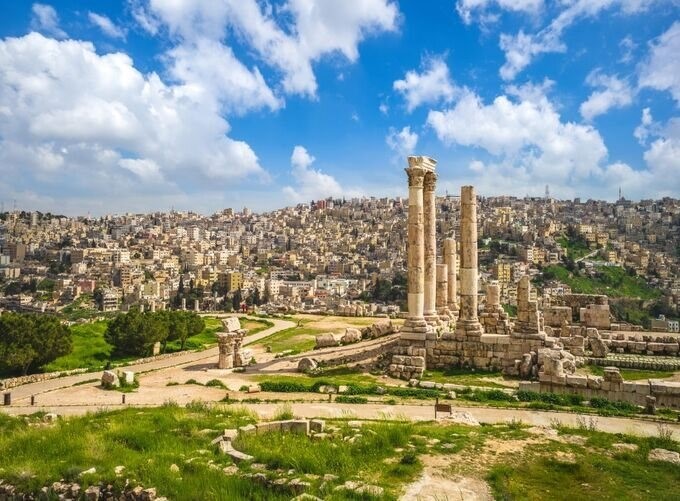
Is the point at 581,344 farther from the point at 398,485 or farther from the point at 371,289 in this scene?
the point at 371,289

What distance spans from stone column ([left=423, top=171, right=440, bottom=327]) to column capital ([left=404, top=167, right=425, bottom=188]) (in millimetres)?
1950

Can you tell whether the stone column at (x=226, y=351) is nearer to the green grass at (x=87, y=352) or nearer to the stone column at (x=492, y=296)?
the green grass at (x=87, y=352)

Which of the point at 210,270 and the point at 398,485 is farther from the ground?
the point at 210,270

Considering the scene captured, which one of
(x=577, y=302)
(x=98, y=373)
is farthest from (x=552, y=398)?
(x=577, y=302)

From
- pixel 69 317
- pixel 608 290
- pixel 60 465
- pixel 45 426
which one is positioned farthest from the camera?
pixel 608 290

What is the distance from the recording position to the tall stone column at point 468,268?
22.8 meters

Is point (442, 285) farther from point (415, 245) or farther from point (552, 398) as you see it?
point (552, 398)

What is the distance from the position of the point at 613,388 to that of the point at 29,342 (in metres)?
28.8

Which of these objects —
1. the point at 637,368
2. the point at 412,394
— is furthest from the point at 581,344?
the point at 412,394

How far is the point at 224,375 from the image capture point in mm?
23469

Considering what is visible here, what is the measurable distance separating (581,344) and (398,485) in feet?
62.0

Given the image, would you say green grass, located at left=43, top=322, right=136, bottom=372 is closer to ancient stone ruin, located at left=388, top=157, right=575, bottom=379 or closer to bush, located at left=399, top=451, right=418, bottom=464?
ancient stone ruin, located at left=388, top=157, right=575, bottom=379

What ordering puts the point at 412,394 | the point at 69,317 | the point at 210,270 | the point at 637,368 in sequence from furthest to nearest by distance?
the point at 210,270 < the point at 69,317 < the point at 637,368 < the point at 412,394

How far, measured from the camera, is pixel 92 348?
36438 millimetres
